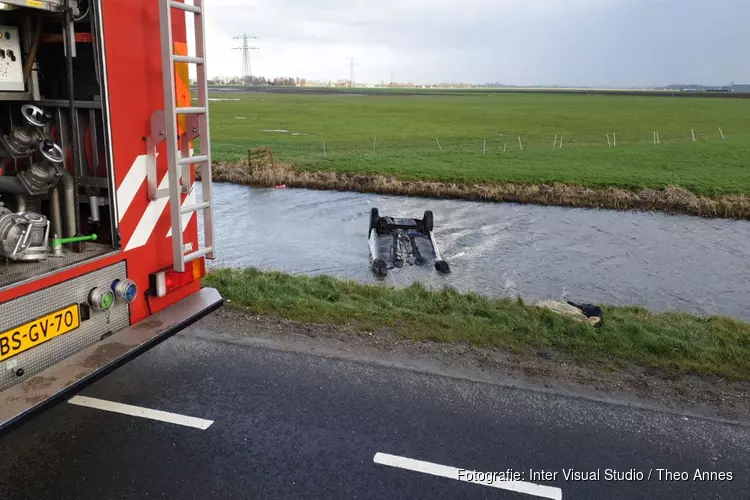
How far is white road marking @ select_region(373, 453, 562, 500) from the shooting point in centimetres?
430

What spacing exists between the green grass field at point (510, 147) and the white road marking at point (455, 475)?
25.0 meters

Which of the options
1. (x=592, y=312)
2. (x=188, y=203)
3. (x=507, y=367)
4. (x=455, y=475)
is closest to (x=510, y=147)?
(x=592, y=312)

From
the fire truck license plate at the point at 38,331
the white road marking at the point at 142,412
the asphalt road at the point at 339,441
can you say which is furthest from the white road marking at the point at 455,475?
the fire truck license plate at the point at 38,331

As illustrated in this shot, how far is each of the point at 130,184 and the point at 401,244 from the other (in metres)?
12.0

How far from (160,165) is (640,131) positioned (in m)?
60.0

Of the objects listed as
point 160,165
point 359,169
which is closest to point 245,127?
point 359,169

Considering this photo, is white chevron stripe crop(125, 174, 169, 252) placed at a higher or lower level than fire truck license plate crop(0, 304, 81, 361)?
higher

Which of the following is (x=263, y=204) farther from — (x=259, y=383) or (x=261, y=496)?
(x=261, y=496)

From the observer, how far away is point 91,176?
5090 millimetres

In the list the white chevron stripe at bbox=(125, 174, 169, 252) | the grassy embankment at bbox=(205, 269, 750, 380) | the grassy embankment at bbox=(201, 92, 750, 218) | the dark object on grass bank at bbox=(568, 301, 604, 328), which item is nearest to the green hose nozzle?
the white chevron stripe at bbox=(125, 174, 169, 252)

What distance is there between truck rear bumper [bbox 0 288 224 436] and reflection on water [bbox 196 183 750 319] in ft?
29.5

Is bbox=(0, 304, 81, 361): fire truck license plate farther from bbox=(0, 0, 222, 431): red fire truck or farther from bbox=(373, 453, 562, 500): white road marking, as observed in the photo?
bbox=(373, 453, 562, 500): white road marking

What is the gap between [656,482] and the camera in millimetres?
4453

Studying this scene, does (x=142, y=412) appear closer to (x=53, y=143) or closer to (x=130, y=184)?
(x=130, y=184)
